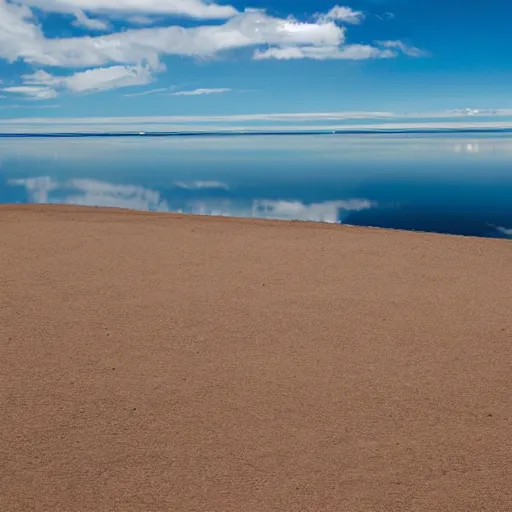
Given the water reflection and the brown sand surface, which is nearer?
the brown sand surface

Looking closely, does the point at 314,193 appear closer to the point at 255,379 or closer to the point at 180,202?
the point at 180,202

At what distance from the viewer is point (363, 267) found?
8922 mm

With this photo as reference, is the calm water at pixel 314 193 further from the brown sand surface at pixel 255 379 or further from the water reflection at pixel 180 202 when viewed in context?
the brown sand surface at pixel 255 379

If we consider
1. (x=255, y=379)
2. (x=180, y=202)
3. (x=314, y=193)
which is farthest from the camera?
(x=314, y=193)

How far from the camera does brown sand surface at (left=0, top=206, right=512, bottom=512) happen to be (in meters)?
3.96

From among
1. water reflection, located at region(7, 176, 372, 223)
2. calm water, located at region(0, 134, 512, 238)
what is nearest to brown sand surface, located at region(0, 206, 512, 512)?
calm water, located at region(0, 134, 512, 238)

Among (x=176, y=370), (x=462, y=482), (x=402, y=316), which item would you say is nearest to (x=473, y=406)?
(x=462, y=482)

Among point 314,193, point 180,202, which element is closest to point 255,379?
point 180,202

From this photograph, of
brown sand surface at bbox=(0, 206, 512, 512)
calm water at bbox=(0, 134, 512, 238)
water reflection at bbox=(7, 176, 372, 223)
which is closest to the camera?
brown sand surface at bbox=(0, 206, 512, 512)

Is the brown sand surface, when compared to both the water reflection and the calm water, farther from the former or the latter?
the water reflection

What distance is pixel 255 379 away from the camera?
546cm

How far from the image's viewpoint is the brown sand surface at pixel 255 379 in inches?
156

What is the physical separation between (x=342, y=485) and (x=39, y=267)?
6.54 m

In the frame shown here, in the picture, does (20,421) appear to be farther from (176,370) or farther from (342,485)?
(342,485)
